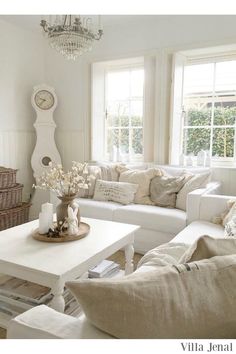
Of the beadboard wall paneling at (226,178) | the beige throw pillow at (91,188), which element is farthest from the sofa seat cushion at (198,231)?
the beige throw pillow at (91,188)

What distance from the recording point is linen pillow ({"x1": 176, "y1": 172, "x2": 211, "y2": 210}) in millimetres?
2914

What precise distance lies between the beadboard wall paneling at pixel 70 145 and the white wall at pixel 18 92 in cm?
41

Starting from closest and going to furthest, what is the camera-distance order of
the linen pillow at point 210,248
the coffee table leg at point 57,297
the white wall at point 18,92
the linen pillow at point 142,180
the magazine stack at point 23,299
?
the linen pillow at point 210,248, the coffee table leg at point 57,297, the magazine stack at point 23,299, the linen pillow at point 142,180, the white wall at point 18,92

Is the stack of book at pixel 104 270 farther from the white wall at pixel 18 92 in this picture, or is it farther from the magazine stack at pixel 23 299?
the white wall at pixel 18 92

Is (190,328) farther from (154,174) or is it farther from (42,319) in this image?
(154,174)

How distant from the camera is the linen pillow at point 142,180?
3.16 metres

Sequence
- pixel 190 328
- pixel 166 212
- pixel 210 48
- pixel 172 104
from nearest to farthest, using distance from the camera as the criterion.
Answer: pixel 190 328 → pixel 166 212 → pixel 210 48 → pixel 172 104

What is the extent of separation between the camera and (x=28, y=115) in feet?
13.7

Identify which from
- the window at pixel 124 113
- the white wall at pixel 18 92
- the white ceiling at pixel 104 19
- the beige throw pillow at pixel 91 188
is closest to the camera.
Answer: the beige throw pillow at pixel 91 188

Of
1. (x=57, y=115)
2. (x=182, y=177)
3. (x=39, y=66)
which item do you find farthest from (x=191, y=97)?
(x=39, y=66)

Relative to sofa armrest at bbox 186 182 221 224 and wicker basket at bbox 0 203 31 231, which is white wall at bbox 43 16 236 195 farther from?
wicker basket at bbox 0 203 31 231

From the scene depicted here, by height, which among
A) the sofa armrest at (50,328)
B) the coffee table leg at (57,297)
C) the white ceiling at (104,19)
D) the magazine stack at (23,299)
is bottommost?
the magazine stack at (23,299)

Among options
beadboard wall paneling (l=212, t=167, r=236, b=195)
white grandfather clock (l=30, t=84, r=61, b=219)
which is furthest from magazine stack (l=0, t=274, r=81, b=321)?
beadboard wall paneling (l=212, t=167, r=236, b=195)

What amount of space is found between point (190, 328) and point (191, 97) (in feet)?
11.1
